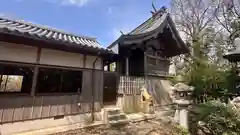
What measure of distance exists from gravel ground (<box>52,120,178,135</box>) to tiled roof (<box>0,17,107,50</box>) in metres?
3.42

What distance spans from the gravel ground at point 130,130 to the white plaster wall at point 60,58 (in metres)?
2.75

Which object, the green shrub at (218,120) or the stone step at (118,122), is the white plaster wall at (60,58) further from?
the green shrub at (218,120)

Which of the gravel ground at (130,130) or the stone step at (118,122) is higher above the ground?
the stone step at (118,122)

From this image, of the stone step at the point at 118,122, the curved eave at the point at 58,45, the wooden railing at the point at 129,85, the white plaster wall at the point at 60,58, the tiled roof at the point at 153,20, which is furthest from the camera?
the tiled roof at the point at 153,20

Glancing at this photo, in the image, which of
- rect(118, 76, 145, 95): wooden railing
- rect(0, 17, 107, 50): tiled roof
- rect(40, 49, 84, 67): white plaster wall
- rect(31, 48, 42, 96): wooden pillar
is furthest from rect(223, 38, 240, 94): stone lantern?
rect(31, 48, 42, 96): wooden pillar

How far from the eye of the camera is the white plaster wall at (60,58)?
6648mm

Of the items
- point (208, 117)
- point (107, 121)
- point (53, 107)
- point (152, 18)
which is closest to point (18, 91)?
point (53, 107)

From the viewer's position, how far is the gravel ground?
21.9 ft

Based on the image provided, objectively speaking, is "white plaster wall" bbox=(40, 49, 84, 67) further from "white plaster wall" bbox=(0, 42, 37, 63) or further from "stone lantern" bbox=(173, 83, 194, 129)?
"stone lantern" bbox=(173, 83, 194, 129)

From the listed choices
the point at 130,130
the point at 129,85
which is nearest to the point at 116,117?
the point at 130,130

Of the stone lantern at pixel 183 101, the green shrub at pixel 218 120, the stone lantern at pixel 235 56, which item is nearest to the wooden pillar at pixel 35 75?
the stone lantern at pixel 183 101

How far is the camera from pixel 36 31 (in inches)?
284

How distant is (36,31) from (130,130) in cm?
576

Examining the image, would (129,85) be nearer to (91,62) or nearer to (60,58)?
(91,62)
